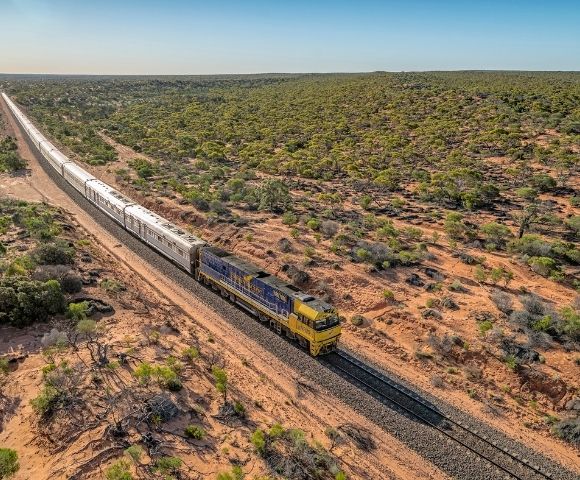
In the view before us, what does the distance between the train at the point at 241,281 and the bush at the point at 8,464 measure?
44.0 ft

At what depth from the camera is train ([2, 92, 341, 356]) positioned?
23.2 meters

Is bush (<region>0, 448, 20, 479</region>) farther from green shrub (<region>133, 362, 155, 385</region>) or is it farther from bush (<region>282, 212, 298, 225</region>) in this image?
bush (<region>282, 212, 298, 225</region>)

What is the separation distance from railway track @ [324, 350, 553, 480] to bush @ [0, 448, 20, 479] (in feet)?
46.9

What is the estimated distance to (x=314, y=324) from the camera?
22500 millimetres

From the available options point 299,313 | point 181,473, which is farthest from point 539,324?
point 181,473

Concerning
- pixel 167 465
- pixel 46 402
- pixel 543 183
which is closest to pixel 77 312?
pixel 46 402

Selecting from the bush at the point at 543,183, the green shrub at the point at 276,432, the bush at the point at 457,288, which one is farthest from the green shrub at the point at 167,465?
the bush at the point at 543,183

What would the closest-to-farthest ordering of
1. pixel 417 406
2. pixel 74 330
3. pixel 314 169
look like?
pixel 417 406
pixel 74 330
pixel 314 169

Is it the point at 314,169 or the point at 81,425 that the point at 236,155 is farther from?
the point at 81,425

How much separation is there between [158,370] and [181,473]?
5.34 m

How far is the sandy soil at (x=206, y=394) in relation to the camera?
50.9 feet

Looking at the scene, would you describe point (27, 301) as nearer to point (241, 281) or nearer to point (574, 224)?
point (241, 281)

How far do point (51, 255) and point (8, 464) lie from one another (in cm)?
1839

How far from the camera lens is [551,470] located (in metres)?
17.6
